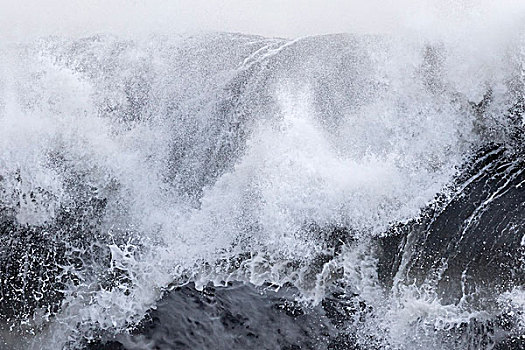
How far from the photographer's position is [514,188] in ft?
21.5

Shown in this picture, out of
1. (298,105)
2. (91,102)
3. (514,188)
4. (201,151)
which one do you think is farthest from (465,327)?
(91,102)

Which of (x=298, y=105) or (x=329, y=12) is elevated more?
(x=329, y=12)

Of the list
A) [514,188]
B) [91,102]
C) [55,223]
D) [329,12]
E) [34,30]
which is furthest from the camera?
[329,12]

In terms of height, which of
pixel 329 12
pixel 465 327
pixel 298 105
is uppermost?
pixel 329 12

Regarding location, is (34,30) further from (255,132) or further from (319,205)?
(319,205)

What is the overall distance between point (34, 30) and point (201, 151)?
3777 millimetres

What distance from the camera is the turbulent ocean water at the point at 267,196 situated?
6074 millimetres

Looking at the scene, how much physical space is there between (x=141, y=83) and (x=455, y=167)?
402 cm

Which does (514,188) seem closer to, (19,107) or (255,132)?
(255,132)

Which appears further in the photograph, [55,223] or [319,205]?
[55,223]

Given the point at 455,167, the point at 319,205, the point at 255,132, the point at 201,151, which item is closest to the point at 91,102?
the point at 201,151

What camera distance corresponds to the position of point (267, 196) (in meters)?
6.83

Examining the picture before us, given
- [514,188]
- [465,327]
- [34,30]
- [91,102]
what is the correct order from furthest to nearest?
[34,30]
[91,102]
[514,188]
[465,327]

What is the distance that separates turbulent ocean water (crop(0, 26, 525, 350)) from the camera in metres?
6.07
